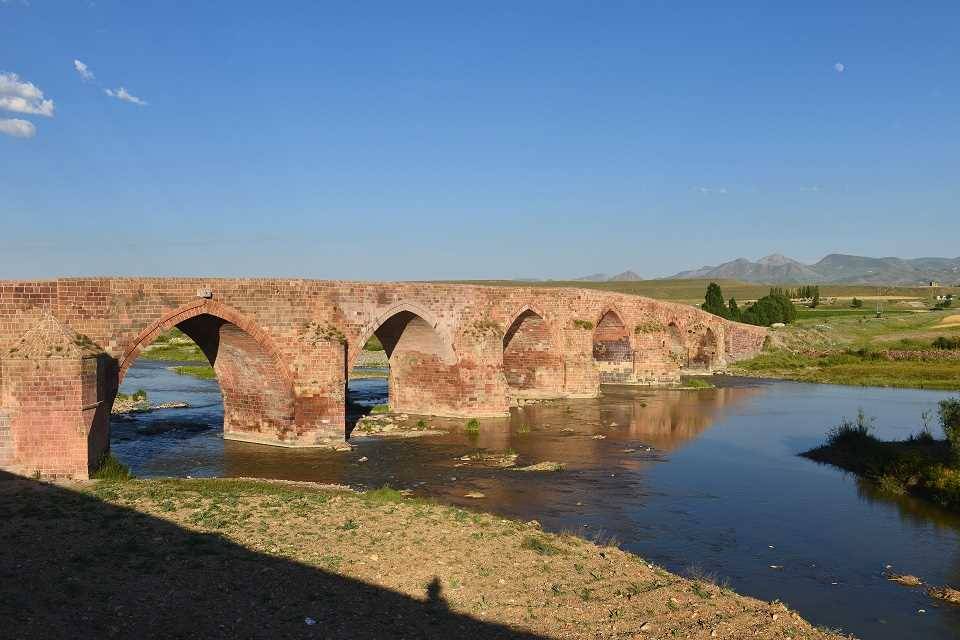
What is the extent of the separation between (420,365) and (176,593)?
2042 cm

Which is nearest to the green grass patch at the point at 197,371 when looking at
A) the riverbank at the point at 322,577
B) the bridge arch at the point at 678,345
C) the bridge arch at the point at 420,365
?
the bridge arch at the point at 420,365

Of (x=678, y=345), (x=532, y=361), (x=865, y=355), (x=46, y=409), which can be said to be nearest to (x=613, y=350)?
(x=678, y=345)

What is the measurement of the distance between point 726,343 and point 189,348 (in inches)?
1682

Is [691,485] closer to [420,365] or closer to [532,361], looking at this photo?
[420,365]

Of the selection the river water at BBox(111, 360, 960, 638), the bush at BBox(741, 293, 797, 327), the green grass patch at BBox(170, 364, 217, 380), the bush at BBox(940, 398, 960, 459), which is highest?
the bush at BBox(741, 293, 797, 327)

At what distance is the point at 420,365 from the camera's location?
30688 mm

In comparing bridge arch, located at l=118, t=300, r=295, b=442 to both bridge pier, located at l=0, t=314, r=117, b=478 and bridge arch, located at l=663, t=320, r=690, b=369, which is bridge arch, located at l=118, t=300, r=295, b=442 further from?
bridge arch, located at l=663, t=320, r=690, b=369

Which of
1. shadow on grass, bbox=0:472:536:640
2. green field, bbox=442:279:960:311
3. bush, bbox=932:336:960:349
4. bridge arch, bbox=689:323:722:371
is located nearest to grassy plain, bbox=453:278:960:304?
green field, bbox=442:279:960:311

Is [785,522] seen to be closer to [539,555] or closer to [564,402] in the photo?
[539,555]

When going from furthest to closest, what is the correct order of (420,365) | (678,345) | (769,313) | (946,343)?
(769,313) < (946,343) < (678,345) < (420,365)

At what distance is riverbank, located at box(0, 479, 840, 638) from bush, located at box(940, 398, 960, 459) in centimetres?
1004

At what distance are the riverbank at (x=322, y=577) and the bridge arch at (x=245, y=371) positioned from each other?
7691 millimetres

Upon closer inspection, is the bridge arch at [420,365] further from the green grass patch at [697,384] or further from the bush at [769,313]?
the bush at [769,313]

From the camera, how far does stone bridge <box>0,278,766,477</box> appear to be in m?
17.0
